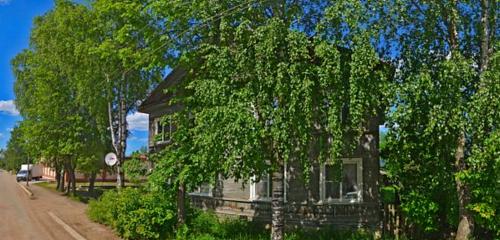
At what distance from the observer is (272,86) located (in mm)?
11258

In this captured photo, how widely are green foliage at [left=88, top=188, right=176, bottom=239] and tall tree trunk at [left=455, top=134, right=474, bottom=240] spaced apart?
8082 mm

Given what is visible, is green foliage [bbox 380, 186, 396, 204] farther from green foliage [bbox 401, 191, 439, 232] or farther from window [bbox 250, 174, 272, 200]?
window [bbox 250, 174, 272, 200]

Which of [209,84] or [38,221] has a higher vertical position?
[209,84]

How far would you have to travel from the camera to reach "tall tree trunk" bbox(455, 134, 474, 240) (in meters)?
11.9

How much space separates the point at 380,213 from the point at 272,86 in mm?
7027

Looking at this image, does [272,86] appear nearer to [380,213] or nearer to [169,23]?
[169,23]

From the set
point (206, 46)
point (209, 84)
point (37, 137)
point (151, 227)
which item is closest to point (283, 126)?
point (209, 84)

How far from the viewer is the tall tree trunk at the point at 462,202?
39.0 feet

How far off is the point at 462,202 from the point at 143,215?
28.9 ft

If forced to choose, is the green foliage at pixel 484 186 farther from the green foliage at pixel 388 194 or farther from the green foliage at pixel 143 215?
the green foliage at pixel 143 215

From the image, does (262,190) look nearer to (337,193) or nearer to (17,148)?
(337,193)

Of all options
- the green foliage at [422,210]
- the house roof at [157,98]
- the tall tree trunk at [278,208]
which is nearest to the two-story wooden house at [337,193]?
the green foliage at [422,210]

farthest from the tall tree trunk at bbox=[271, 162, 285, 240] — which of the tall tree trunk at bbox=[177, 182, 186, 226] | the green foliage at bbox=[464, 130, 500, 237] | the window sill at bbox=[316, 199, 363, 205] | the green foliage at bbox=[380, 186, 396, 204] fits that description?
the green foliage at bbox=[380, 186, 396, 204]

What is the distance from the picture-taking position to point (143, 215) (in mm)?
14406
